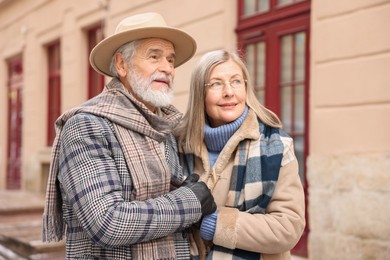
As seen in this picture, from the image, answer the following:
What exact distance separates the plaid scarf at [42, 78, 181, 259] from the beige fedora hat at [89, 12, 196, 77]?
16 centimetres

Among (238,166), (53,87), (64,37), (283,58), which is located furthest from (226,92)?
(53,87)

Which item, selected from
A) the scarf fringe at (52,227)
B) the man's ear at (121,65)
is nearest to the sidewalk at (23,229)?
the scarf fringe at (52,227)

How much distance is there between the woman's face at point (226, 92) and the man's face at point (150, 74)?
0.20 meters

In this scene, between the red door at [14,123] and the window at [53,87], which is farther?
the red door at [14,123]

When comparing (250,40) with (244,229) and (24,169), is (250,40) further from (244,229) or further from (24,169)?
(24,169)

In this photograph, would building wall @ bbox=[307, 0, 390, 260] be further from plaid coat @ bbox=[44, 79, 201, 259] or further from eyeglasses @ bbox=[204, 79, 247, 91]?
plaid coat @ bbox=[44, 79, 201, 259]

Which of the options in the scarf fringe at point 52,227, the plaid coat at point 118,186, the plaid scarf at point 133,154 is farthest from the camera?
the scarf fringe at point 52,227

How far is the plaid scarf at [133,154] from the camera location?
2.09 meters

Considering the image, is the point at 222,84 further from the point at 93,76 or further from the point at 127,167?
the point at 93,76

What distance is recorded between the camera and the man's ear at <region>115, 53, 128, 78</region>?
236 cm

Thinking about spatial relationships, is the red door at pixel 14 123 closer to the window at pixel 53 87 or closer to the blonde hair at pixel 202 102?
the window at pixel 53 87

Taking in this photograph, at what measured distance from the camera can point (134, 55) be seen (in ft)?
7.62

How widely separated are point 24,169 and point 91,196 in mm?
9819

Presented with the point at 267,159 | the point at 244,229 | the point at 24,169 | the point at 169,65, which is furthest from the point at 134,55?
the point at 24,169
